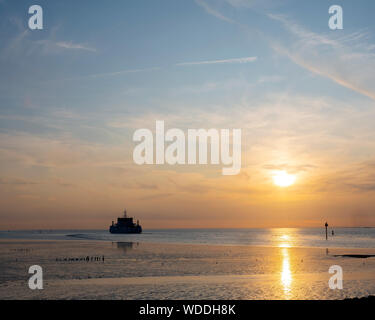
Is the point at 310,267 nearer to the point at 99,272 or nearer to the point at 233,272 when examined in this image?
the point at 233,272

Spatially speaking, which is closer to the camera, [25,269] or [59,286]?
[59,286]

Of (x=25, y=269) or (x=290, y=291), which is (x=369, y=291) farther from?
(x=25, y=269)

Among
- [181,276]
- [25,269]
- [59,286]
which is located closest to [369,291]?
[181,276]

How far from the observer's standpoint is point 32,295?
39.0 m

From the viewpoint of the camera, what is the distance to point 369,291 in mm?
40562

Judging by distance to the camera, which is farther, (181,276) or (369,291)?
(181,276)

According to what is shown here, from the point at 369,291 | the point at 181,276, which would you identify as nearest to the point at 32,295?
the point at 181,276
